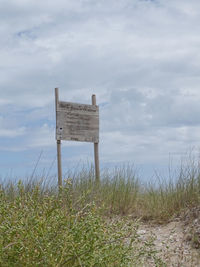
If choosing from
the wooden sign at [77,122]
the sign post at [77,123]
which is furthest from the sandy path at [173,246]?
the wooden sign at [77,122]

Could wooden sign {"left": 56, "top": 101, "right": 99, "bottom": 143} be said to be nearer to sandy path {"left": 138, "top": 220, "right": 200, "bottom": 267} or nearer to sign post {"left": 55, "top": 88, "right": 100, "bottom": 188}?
sign post {"left": 55, "top": 88, "right": 100, "bottom": 188}

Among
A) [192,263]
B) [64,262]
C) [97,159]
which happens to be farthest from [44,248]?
[97,159]

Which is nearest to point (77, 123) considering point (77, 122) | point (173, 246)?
point (77, 122)

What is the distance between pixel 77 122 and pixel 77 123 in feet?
0.08

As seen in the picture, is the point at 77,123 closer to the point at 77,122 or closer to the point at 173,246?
the point at 77,122

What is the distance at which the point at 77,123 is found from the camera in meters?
10.3

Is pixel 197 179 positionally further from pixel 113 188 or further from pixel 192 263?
pixel 192 263

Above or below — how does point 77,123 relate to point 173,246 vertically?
above

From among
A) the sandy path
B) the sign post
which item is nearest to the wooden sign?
the sign post

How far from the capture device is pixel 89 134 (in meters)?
10.5

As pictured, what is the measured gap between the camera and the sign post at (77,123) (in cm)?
977

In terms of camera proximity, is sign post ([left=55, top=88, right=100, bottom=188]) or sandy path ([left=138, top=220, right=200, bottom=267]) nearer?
sandy path ([left=138, top=220, right=200, bottom=267])

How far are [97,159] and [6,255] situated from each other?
24.2ft

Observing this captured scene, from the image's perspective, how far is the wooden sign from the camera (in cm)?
984
